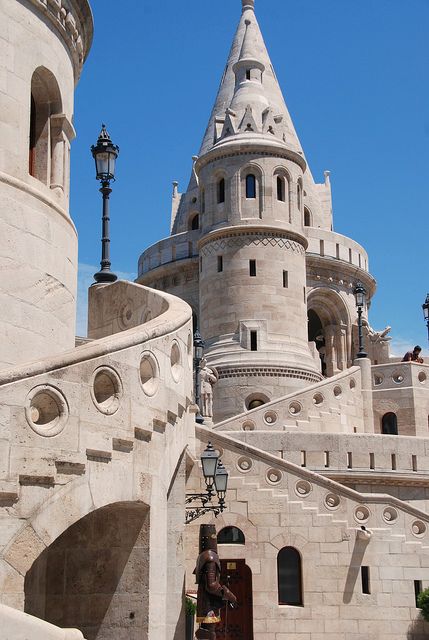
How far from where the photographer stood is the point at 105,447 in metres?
9.50

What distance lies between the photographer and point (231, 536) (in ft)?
Result: 64.6

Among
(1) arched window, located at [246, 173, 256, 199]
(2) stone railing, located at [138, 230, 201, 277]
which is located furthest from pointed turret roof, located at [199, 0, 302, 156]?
(1) arched window, located at [246, 173, 256, 199]

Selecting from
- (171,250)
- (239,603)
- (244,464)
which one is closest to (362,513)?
(244,464)

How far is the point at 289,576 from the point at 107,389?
11108mm

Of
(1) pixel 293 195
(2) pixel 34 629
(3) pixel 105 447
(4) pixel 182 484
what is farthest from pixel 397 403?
(2) pixel 34 629

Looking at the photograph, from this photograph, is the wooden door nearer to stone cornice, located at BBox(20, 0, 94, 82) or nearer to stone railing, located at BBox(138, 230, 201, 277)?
stone cornice, located at BBox(20, 0, 94, 82)

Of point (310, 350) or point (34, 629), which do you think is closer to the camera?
point (34, 629)

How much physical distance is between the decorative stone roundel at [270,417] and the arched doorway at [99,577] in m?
16.2

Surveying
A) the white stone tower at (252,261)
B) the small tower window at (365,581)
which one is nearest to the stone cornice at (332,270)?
the white stone tower at (252,261)

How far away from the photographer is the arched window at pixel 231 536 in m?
19.6

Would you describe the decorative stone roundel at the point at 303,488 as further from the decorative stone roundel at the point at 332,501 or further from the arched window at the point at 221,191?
the arched window at the point at 221,191

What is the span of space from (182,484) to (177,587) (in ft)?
4.54

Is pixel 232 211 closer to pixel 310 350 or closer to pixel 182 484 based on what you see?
pixel 310 350

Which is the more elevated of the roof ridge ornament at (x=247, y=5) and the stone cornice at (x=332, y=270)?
the roof ridge ornament at (x=247, y=5)
